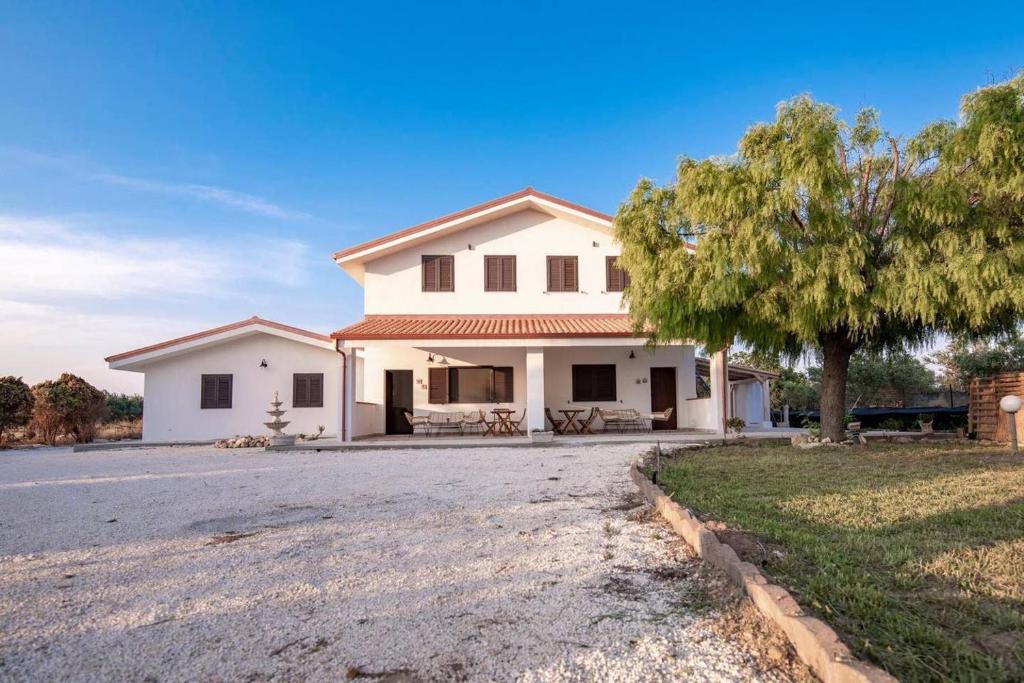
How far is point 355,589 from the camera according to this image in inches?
138

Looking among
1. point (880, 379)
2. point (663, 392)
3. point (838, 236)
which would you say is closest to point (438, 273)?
point (663, 392)

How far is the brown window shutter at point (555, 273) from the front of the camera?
1773cm

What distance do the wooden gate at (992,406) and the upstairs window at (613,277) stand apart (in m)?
8.39

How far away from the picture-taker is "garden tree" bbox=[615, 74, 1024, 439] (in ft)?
30.9

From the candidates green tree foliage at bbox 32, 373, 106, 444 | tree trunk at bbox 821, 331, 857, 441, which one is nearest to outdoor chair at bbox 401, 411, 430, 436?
tree trunk at bbox 821, 331, 857, 441

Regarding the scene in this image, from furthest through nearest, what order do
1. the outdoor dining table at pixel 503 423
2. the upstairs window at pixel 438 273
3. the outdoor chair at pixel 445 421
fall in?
the upstairs window at pixel 438 273
the outdoor chair at pixel 445 421
the outdoor dining table at pixel 503 423

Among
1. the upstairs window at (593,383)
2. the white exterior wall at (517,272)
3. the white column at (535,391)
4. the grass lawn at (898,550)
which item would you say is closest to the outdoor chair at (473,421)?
the white column at (535,391)

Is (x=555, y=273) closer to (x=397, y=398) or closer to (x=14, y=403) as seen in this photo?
(x=397, y=398)

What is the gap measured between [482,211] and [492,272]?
171cm

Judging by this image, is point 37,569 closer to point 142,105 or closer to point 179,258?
point 142,105

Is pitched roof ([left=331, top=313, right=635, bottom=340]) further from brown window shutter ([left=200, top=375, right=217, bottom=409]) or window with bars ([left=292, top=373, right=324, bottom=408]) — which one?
brown window shutter ([left=200, top=375, right=217, bottom=409])

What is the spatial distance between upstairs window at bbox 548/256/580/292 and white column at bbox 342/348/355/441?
19.8 ft

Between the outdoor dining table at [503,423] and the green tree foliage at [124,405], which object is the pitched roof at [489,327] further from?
the green tree foliage at [124,405]

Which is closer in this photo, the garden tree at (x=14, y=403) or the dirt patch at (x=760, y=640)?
the dirt patch at (x=760, y=640)
